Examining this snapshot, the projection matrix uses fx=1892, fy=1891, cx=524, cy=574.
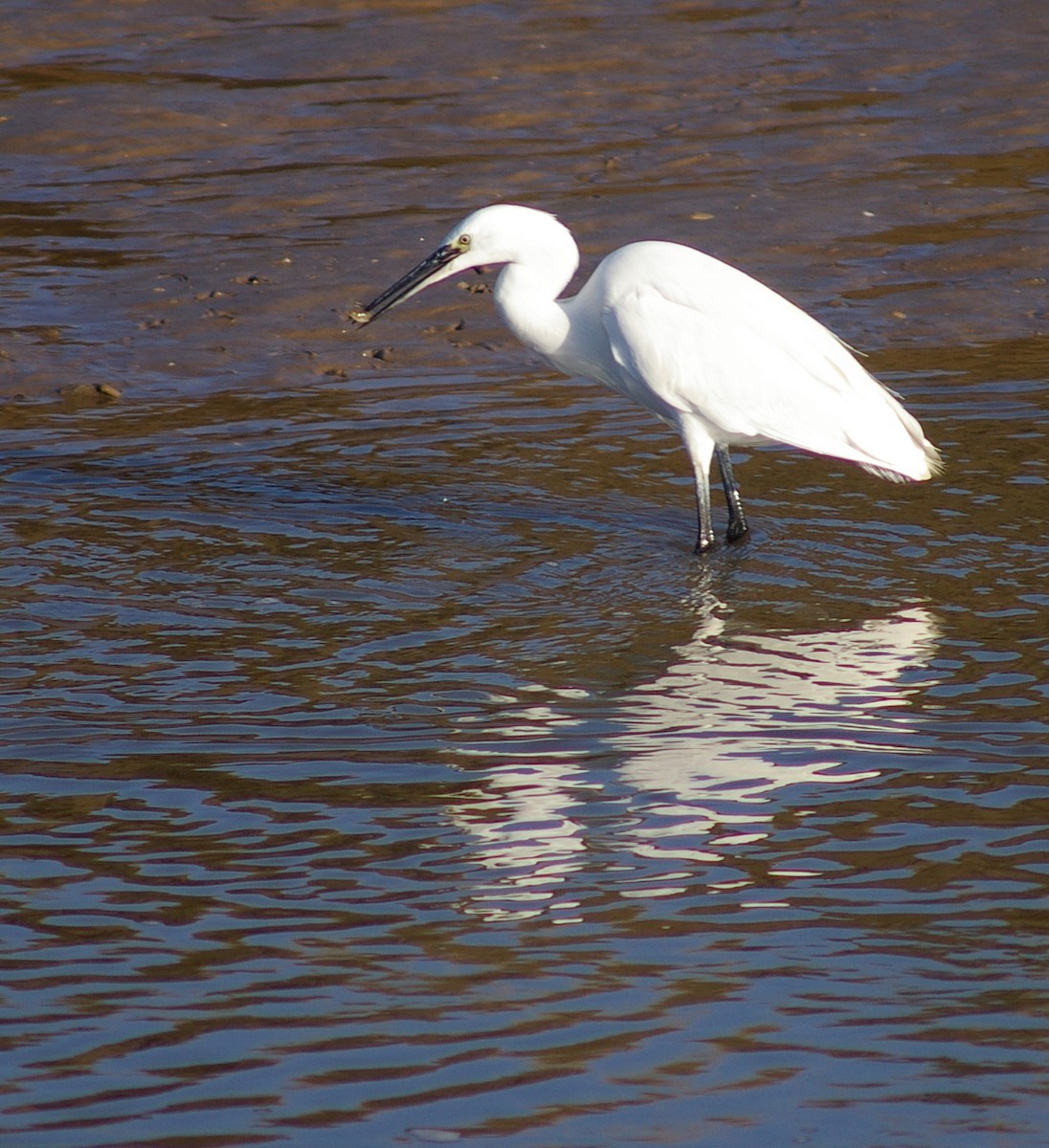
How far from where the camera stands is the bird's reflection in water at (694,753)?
4082mm

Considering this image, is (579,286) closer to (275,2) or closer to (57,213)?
(57,213)

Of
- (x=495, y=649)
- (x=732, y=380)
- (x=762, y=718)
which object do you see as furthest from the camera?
(x=732, y=380)

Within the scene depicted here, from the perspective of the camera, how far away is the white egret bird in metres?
6.69

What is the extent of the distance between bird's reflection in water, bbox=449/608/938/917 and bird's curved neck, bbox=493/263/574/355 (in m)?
1.75

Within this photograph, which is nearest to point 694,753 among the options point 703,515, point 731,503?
point 703,515

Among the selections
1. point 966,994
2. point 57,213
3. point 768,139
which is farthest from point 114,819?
point 768,139

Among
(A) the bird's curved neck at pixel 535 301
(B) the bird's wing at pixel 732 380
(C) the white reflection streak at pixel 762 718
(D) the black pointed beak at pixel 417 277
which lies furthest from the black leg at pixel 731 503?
(D) the black pointed beak at pixel 417 277

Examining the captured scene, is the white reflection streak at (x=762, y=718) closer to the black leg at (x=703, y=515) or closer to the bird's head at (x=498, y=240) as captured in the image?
the black leg at (x=703, y=515)

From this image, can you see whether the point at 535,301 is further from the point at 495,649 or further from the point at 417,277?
the point at 495,649

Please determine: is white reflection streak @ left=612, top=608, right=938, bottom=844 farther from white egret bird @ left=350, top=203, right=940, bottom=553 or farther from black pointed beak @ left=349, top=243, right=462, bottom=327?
black pointed beak @ left=349, top=243, right=462, bottom=327

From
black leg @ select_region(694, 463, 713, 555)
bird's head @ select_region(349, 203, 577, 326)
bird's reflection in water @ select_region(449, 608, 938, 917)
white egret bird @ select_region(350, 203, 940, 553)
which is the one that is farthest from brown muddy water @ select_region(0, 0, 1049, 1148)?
bird's head @ select_region(349, 203, 577, 326)

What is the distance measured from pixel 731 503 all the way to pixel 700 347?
1.86 ft

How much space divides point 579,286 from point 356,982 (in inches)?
261

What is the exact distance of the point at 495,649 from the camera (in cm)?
548
